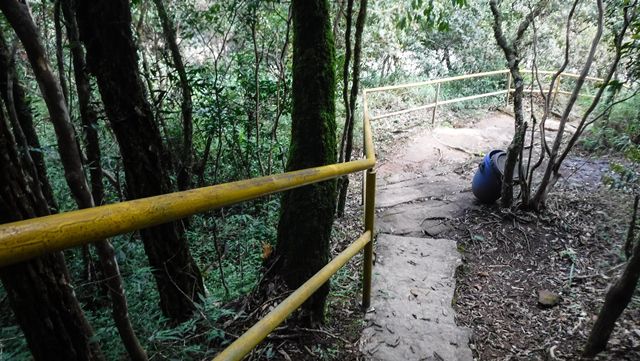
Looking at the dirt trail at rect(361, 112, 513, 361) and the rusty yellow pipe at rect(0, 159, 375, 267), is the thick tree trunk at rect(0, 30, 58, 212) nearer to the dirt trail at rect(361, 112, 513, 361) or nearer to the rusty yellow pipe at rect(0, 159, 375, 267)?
the rusty yellow pipe at rect(0, 159, 375, 267)

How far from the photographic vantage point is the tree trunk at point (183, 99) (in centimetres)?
411

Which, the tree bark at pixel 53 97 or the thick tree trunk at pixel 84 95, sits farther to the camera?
the thick tree trunk at pixel 84 95

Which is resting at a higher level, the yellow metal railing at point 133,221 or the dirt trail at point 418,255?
the yellow metal railing at point 133,221

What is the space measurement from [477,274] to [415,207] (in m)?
1.53

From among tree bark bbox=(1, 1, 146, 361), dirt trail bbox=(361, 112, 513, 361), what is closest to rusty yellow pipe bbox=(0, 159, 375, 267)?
tree bark bbox=(1, 1, 146, 361)

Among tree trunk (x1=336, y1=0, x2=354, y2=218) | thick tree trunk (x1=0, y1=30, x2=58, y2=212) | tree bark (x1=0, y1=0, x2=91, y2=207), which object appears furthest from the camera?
tree trunk (x1=336, y1=0, x2=354, y2=218)

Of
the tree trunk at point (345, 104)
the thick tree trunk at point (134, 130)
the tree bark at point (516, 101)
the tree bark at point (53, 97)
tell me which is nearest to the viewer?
the tree bark at point (53, 97)

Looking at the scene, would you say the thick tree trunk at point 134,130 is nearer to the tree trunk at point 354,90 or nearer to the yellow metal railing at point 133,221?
the yellow metal railing at point 133,221

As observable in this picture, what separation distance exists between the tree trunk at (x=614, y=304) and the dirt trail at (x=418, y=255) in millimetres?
658

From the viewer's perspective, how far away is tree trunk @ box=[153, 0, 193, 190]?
411 centimetres

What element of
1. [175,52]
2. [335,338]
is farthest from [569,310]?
[175,52]

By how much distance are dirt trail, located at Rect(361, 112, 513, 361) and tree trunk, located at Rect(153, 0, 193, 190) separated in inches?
98.1

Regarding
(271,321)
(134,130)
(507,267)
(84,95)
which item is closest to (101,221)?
(271,321)

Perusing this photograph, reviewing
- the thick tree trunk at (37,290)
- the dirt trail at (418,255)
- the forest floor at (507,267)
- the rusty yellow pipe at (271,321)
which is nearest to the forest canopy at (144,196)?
the thick tree trunk at (37,290)
